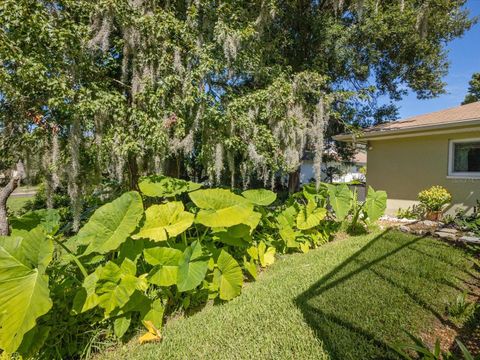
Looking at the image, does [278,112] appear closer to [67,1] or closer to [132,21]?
[132,21]

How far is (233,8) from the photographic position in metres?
4.51

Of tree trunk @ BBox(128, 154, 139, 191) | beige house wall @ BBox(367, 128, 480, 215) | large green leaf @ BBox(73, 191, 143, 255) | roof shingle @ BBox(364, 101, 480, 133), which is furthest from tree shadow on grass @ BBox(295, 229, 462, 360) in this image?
roof shingle @ BBox(364, 101, 480, 133)

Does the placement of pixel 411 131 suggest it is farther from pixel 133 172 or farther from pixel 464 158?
pixel 133 172

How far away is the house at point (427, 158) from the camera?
19.8 ft

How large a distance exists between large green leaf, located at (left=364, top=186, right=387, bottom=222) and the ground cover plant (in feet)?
8.88

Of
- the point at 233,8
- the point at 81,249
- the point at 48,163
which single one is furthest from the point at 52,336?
the point at 233,8

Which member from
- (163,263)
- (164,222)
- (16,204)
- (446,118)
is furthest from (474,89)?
(16,204)

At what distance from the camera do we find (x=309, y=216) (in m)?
4.60

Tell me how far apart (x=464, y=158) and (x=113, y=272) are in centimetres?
735

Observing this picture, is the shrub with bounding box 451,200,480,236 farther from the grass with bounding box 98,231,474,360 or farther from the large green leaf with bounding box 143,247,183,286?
the large green leaf with bounding box 143,247,183,286

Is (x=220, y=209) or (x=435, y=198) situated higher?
(x=220, y=209)

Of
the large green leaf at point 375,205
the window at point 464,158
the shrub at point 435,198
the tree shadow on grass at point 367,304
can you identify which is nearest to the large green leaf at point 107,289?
the tree shadow on grass at point 367,304

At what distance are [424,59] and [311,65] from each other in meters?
3.53

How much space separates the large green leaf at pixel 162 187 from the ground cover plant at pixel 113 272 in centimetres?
1
